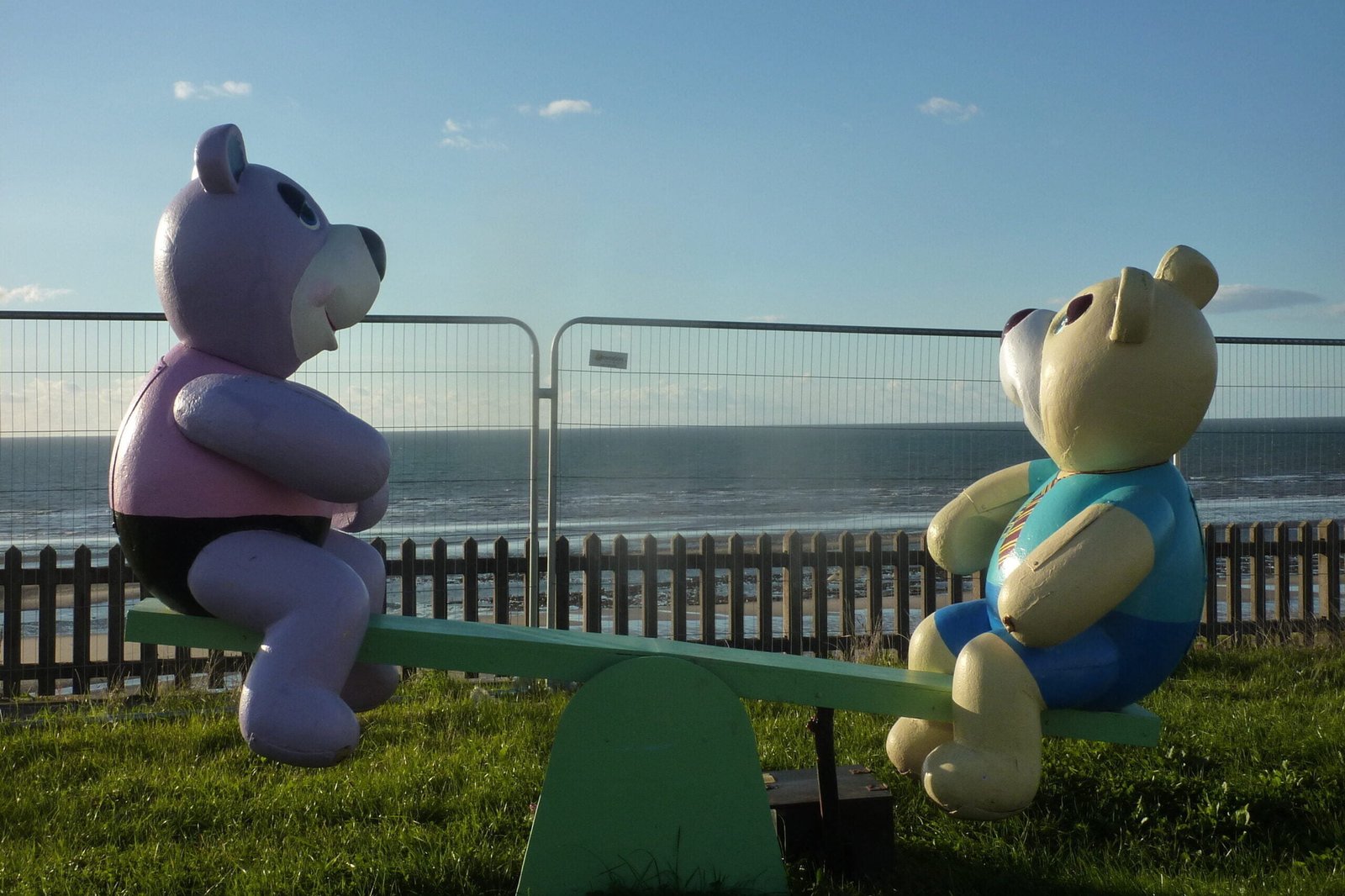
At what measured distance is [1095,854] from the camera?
10.8 feet

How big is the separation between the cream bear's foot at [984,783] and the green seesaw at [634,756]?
38 cm

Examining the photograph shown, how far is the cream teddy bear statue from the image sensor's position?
2723 mm

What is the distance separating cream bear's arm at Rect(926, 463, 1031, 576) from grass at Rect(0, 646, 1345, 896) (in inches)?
35.9

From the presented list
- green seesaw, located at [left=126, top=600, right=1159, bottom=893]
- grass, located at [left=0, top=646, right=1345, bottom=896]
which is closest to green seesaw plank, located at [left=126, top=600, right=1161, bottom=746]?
green seesaw, located at [left=126, top=600, right=1159, bottom=893]

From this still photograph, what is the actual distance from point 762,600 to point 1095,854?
153 inches

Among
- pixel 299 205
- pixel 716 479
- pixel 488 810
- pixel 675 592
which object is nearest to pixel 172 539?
pixel 299 205

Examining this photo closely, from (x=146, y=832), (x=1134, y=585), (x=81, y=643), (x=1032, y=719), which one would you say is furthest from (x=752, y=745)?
(x=81, y=643)

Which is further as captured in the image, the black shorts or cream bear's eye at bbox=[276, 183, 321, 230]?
cream bear's eye at bbox=[276, 183, 321, 230]

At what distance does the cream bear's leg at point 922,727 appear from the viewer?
10.5ft

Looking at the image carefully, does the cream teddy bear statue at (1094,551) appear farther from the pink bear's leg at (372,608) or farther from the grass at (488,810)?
the pink bear's leg at (372,608)

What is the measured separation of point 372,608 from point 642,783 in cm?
99

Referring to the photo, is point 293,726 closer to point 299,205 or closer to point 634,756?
point 634,756

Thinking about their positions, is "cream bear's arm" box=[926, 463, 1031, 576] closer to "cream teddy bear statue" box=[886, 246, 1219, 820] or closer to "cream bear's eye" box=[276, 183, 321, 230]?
"cream teddy bear statue" box=[886, 246, 1219, 820]

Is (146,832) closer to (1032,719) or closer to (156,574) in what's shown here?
(156,574)
